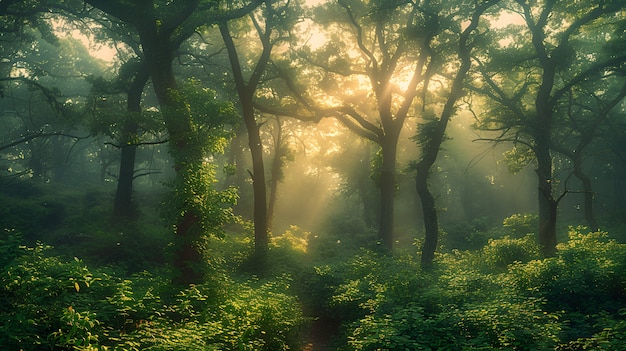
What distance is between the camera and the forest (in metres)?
7.47

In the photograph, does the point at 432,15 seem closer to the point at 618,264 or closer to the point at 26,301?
the point at 618,264

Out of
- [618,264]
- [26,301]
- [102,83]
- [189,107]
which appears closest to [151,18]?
[189,107]

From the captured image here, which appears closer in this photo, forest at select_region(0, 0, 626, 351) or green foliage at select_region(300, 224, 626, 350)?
green foliage at select_region(300, 224, 626, 350)

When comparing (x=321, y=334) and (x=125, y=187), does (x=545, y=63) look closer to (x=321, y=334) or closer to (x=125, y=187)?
(x=321, y=334)

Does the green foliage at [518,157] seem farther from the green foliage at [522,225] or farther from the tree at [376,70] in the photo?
the tree at [376,70]

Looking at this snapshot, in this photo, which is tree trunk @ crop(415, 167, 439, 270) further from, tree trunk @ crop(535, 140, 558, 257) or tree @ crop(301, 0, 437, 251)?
tree trunk @ crop(535, 140, 558, 257)

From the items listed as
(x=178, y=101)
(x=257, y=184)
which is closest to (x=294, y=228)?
(x=257, y=184)

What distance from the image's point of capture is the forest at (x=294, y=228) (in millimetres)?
7469

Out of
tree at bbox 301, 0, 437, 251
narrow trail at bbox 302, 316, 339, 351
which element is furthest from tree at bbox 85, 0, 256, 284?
tree at bbox 301, 0, 437, 251

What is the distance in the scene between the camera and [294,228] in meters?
31.0

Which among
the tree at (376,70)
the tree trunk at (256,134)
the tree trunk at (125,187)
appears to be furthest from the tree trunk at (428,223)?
the tree trunk at (125,187)

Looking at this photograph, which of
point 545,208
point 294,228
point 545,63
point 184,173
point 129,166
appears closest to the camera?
point 184,173

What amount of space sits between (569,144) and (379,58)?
2845 centimetres

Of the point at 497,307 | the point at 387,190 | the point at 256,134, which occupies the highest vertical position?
the point at 256,134
